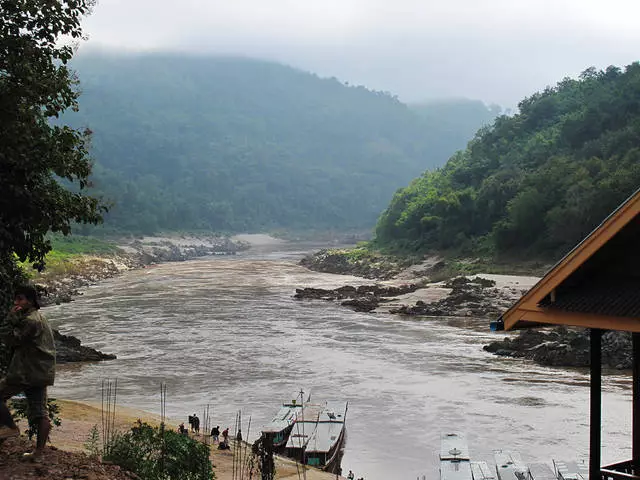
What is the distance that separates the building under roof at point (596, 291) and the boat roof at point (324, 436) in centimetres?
1081

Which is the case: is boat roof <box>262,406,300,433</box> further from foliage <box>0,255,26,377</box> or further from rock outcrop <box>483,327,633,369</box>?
rock outcrop <box>483,327,633,369</box>

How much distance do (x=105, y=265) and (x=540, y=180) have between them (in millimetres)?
46054

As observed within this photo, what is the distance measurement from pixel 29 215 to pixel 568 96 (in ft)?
318

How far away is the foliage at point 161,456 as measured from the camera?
937cm

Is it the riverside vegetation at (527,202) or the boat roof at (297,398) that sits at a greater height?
the riverside vegetation at (527,202)

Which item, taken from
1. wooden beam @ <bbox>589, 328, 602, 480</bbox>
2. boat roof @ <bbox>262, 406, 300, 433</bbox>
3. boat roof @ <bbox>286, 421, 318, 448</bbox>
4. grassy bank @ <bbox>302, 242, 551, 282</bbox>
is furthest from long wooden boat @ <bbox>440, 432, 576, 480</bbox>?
grassy bank @ <bbox>302, 242, 551, 282</bbox>

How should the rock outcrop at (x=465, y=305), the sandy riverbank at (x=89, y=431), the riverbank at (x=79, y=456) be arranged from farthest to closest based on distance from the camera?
the rock outcrop at (x=465, y=305) < the sandy riverbank at (x=89, y=431) < the riverbank at (x=79, y=456)

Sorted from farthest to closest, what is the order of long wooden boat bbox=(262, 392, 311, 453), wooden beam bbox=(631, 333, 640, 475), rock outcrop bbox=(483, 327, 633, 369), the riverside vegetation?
the riverside vegetation, rock outcrop bbox=(483, 327, 633, 369), long wooden boat bbox=(262, 392, 311, 453), wooden beam bbox=(631, 333, 640, 475)

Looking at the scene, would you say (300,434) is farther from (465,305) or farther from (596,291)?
(465,305)

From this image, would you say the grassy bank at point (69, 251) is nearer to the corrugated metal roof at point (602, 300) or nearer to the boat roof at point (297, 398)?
the boat roof at point (297, 398)

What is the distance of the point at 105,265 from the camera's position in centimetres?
7406

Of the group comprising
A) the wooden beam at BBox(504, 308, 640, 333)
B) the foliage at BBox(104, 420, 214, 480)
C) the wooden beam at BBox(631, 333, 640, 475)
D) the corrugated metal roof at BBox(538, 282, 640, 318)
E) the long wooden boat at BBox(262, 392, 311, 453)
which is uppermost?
the corrugated metal roof at BBox(538, 282, 640, 318)

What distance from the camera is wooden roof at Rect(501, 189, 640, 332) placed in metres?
6.14

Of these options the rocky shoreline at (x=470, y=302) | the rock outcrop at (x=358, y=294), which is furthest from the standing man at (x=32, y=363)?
the rock outcrop at (x=358, y=294)
